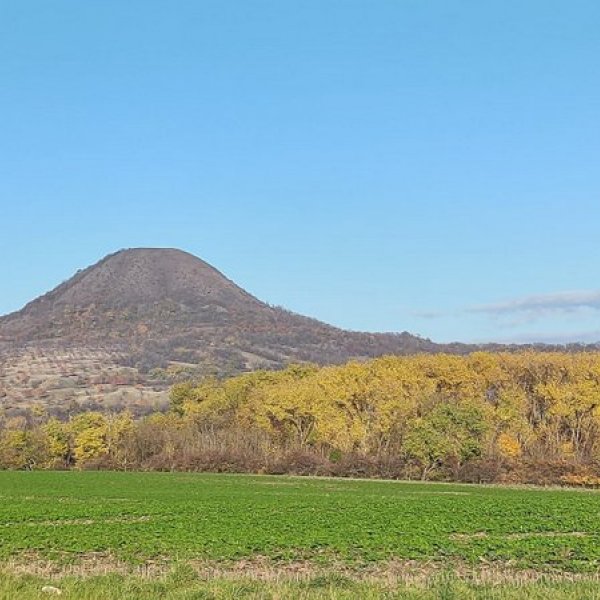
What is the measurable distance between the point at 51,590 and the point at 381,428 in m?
74.8

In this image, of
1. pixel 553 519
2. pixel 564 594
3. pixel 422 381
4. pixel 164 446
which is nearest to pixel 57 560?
pixel 564 594

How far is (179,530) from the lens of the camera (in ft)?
93.2

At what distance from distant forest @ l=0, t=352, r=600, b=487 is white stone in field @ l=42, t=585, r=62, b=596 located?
65021 millimetres

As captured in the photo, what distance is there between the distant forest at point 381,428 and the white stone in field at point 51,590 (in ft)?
213

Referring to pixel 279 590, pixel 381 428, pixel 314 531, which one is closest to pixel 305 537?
pixel 314 531

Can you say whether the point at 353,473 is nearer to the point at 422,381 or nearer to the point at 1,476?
the point at 422,381

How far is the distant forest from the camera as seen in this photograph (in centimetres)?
7981

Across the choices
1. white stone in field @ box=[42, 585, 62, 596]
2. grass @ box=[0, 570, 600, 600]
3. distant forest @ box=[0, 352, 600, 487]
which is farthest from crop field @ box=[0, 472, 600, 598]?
distant forest @ box=[0, 352, 600, 487]

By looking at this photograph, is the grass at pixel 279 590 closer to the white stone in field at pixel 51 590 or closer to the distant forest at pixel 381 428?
the white stone in field at pixel 51 590

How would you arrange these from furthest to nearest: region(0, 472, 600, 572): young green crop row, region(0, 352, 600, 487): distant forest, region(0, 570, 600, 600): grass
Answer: region(0, 352, 600, 487): distant forest
region(0, 472, 600, 572): young green crop row
region(0, 570, 600, 600): grass

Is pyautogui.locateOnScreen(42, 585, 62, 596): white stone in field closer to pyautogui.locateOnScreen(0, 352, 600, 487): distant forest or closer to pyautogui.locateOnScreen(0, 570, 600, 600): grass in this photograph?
pyautogui.locateOnScreen(0, 570, 600, 600): grass

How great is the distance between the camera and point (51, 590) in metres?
15.1

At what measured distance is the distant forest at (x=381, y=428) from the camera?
79.8 m

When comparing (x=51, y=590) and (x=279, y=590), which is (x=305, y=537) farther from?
(x=51, y=590)
